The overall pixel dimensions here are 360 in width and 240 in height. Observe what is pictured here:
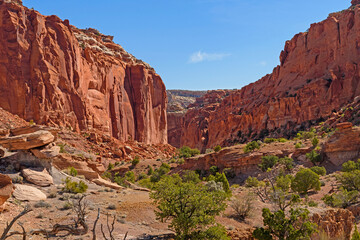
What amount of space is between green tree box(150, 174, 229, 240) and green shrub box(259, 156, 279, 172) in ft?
80.8

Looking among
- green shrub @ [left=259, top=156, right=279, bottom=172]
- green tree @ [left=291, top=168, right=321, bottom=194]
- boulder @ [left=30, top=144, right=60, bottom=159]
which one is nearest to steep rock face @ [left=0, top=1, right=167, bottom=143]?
boulder @ [left=30, top=144, right=60, bottom=159]

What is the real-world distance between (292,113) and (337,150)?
102 ft

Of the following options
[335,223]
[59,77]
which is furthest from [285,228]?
[59,77]

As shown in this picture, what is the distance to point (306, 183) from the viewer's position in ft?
86.2

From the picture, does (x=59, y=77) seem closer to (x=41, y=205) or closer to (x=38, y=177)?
(x=38, y=177)

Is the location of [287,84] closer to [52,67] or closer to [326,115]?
[326,115]

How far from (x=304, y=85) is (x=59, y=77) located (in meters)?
49.8

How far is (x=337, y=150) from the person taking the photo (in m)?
35.2

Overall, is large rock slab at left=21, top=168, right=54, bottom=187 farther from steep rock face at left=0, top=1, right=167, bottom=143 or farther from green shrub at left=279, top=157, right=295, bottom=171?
steep rock face at left=0, top=1, right=167, bottom=143

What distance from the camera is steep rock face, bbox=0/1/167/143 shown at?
43.1m

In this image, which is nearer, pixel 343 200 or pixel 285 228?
pixel 285 228

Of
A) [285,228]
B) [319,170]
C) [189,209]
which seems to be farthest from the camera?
[319,170]

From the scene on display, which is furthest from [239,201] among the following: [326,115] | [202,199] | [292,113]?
[292,113]

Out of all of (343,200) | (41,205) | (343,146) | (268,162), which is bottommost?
(343,200)
